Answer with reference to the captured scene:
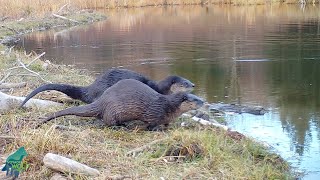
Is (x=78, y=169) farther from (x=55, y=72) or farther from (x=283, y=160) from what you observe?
(x=55, y=72)

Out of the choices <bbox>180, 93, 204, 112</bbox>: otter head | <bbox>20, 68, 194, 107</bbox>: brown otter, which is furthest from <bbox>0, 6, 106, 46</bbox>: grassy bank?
<bbox>180, 93, 204, 112</bbox>: otter head

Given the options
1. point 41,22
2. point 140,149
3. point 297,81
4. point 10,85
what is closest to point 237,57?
point 297,81

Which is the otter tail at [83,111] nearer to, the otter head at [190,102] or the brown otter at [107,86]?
the brown otter at [107,86]

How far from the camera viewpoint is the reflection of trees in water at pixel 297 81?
7.01 meters

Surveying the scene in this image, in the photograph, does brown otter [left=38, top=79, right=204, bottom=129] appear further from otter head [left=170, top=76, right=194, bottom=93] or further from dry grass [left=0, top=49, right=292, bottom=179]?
otter head [left=170, top=76, right=194, bottom=93]

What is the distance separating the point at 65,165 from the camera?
385 centimetres

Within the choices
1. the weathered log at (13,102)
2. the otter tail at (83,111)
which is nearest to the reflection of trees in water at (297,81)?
the otter tail at (83,111)

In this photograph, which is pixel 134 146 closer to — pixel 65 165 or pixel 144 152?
pixel 144 152

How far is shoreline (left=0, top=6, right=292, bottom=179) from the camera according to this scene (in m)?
4.14

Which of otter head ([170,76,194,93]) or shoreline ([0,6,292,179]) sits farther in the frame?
otter head ([170,76,194,93])

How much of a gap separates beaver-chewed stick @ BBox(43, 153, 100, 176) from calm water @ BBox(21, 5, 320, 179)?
7.86 feet

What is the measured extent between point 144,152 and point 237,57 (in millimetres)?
8908

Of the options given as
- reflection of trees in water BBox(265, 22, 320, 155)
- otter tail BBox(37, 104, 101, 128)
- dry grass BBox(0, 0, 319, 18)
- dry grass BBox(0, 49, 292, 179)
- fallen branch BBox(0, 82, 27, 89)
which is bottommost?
reflection of trees in water BBox(265, 22, 320, 155)

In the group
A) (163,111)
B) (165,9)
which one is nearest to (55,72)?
(163,111)
